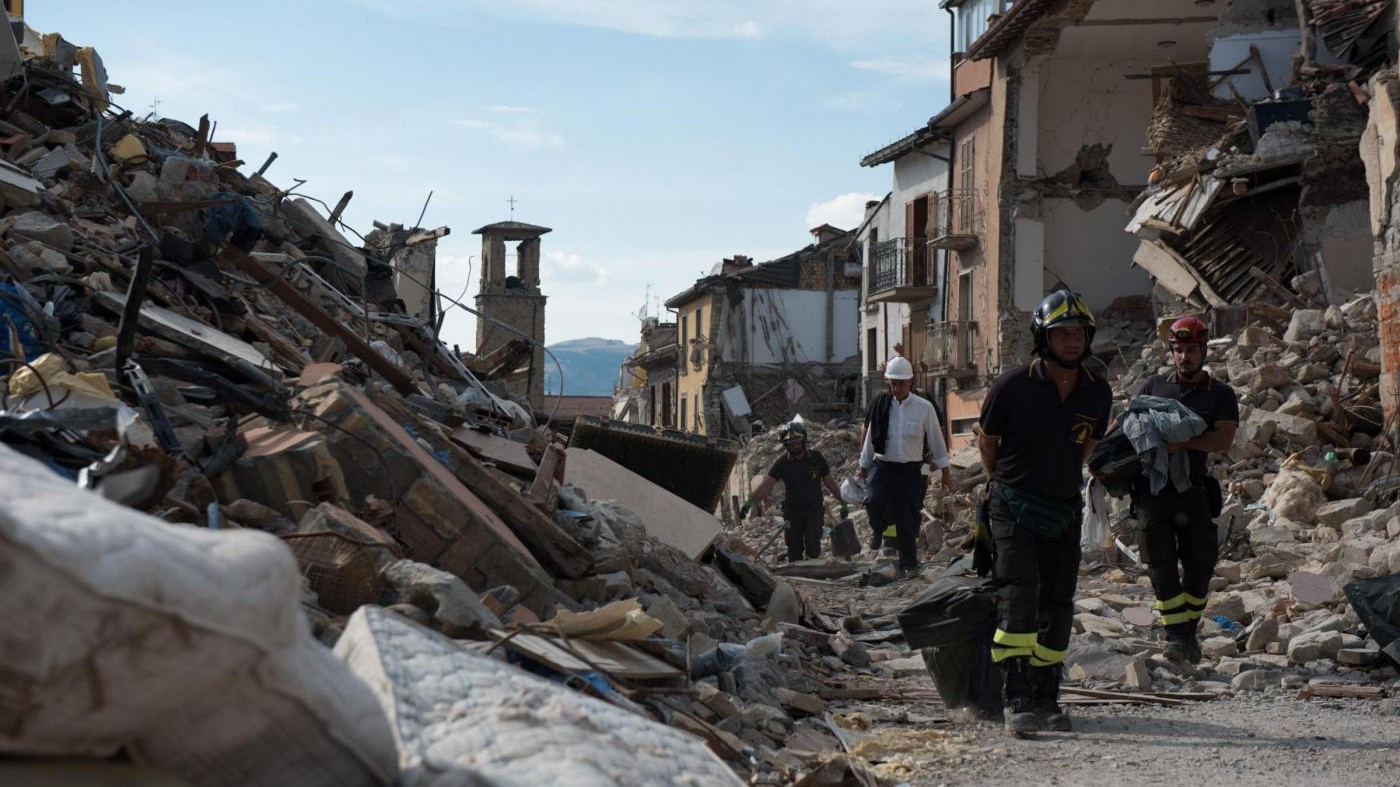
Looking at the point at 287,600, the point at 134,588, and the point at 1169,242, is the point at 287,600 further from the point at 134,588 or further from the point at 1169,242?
the point at 1169,242

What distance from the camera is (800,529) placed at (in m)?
16.2

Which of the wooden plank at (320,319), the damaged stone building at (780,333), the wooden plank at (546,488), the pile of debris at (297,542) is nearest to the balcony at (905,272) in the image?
the damaged stone building at (780,333)

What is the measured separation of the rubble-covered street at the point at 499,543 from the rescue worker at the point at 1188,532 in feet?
1.04

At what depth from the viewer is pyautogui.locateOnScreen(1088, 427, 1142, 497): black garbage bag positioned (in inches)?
328

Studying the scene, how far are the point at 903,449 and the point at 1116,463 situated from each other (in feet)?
15.1

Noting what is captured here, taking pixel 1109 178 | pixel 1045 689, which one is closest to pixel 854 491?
pixel 1045 689

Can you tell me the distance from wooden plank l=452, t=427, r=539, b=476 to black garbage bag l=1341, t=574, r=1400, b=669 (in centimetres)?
453

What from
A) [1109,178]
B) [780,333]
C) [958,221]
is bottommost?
[780,333]

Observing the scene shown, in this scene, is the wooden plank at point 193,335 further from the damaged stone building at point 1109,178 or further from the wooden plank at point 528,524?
the damaged stone building at point 1109,178

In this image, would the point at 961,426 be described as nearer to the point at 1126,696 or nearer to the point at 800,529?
the point at 800,529

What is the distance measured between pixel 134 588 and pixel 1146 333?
1117 inches

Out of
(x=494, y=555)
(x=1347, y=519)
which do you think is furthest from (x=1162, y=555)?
(x=1347, y=519)

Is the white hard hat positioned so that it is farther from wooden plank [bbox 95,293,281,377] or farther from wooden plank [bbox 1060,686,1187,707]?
wooden plank [bbox 95,293,281,377]

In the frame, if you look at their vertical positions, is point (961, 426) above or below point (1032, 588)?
above
